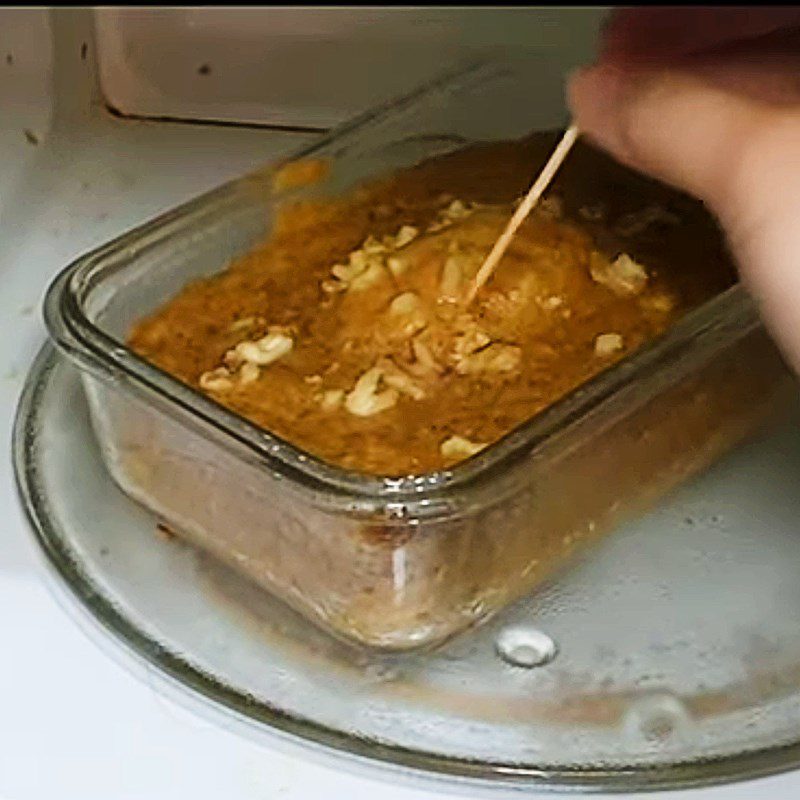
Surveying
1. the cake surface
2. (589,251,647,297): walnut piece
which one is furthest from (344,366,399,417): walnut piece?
(589,251,647,297): walnut piece

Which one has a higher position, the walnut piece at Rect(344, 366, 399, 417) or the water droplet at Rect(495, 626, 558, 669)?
the walnut piece at Rect(344, 366, 399, 417)

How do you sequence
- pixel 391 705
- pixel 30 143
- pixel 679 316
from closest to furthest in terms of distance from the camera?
pixel 391 705 < pixel 679 316 < pixel 30 143

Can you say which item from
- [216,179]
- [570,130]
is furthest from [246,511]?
[216,179]

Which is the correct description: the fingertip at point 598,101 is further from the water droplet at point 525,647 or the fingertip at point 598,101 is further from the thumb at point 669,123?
the water droplet at point 525,647

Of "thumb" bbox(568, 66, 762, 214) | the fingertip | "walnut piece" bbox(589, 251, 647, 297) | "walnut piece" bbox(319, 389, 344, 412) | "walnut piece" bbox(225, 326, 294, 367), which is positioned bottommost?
"walnut piece" bbox(319, 389, 344, 412)

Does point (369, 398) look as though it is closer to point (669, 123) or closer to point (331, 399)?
→ point (331, 399)

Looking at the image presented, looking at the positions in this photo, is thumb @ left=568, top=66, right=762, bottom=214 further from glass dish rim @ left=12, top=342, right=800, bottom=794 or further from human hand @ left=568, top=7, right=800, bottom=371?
glass dish rim @ left=12, top=342, right=800, bottom=794

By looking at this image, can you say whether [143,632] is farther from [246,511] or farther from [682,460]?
[682,460]
